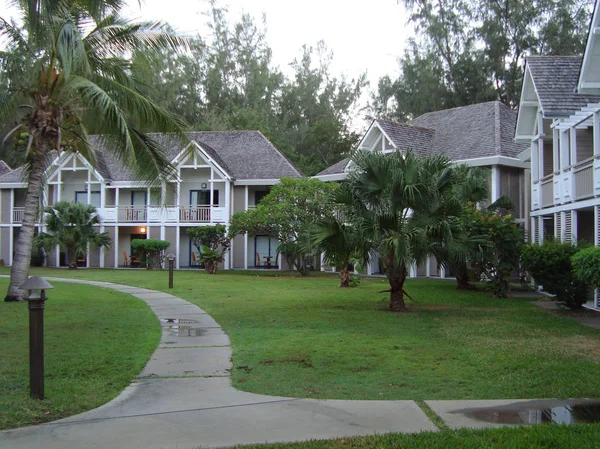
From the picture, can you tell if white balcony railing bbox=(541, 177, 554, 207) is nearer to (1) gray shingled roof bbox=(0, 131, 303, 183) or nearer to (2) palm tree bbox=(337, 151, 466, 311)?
(2) palm tree bbox=(337, 151, 466, 311)

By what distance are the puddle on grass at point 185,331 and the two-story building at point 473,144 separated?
1448 centimetres

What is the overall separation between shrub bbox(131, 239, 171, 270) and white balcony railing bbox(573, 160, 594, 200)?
21.0m

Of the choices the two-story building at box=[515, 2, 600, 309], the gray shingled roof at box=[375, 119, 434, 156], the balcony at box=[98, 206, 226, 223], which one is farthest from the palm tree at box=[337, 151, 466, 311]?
the balcony at box=[98, 206, 226, 223]

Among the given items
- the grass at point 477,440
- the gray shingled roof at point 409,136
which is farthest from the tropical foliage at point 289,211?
the grass at point 477,440

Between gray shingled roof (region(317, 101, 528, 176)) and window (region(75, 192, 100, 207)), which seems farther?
window (region(75, 192, 100, 207))

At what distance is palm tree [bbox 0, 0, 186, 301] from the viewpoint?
45.0ft

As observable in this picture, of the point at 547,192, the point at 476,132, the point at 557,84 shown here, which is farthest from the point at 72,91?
the point at 476,132

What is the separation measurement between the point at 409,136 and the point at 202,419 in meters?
23.2

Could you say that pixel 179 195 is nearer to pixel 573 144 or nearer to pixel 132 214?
pixel 132 214

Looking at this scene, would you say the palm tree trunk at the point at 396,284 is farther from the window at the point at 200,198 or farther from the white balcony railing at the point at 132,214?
the white balcony railing at the point at 132,214

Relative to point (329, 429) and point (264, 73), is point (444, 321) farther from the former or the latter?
point (264, 73)

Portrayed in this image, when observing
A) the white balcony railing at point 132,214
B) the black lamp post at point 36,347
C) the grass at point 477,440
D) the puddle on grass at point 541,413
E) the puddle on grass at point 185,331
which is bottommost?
the puddle on grass at point 185,331

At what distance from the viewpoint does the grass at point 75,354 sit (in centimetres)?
589

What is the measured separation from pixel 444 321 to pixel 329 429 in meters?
7.40
